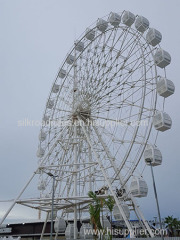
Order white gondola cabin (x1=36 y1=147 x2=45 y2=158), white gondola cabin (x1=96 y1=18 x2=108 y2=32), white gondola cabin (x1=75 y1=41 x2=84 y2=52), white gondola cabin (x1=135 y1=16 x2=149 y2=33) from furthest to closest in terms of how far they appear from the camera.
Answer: white gondola cabin (x1=75 y1=41 x2=84 y2=52) < white gondola cabin (x1=36 y1=147 x2=45 y2=158) < white gondola cabin (x1=96 y1=18 x2=108 y2=32) < white gondola cabin (x1=135 y1=16 x2=149 y2=33)


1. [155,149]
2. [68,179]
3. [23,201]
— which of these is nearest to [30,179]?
[23,201]

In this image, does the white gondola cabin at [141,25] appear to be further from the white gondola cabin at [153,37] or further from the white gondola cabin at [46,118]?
the white gondola cabin at [46,118]

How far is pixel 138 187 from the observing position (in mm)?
17562

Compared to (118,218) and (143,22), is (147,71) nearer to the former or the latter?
(143,22)

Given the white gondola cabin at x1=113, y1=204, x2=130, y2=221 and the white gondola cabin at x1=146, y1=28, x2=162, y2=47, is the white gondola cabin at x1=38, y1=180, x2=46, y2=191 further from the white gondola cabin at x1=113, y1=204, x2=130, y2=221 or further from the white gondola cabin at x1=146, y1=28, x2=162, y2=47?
the white gondola cabin at x1=146, y1=28, x2=162, y2=47

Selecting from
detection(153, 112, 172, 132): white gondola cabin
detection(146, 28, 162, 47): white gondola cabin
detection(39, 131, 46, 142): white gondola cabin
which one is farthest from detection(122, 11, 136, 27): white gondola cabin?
detection(39, 131, 46, 142): white gondola cabin

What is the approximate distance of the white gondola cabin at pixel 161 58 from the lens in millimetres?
20422

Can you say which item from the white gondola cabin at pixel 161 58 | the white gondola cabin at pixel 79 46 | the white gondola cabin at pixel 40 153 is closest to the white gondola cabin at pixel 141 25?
the white gondola cabin at pixel 161 58

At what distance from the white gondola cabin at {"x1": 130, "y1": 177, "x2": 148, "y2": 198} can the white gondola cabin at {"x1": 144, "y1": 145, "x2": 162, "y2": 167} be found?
4.40ft

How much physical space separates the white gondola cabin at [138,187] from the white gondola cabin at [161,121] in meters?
3.80

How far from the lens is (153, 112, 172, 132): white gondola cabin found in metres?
18.7

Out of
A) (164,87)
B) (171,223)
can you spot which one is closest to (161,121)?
(164,87)

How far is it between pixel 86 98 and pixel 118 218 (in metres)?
10.8

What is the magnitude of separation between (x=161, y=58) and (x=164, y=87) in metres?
2.45
